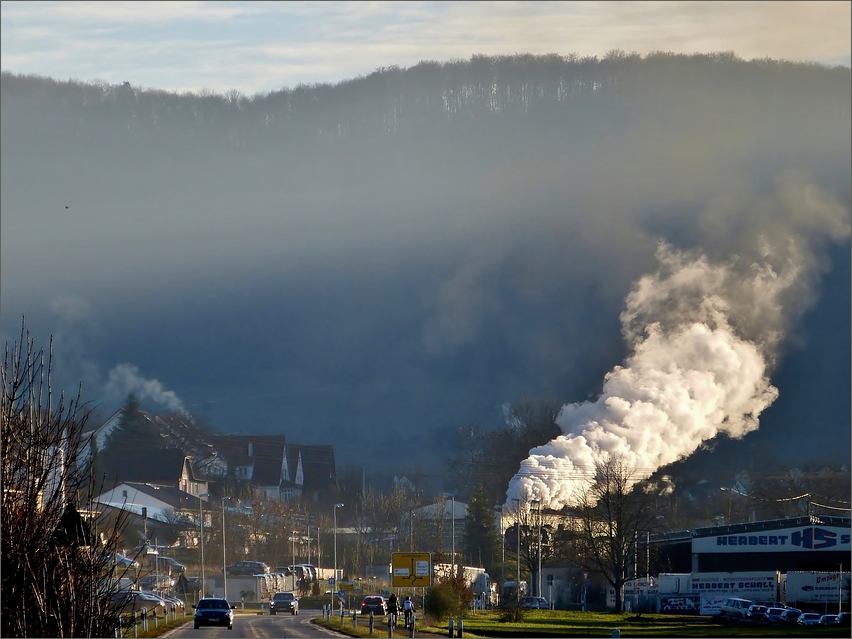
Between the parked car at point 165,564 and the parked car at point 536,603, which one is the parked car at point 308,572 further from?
the parked car at point 536,603

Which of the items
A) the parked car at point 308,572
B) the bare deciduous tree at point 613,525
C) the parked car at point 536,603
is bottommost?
the parked car at point 536,603

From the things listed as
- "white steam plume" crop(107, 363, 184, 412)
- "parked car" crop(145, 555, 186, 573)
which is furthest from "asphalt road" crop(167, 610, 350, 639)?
"white steam plume" crop(107, 363, 184, 412)

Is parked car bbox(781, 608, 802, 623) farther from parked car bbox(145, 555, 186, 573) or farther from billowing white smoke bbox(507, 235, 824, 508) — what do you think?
billowing white smoke bbox(507, 235, 824, 508)

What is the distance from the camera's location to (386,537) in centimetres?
9494

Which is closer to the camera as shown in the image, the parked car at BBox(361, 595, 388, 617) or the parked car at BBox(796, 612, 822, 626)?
the parked car at BBox(796, 612, 822, 626)

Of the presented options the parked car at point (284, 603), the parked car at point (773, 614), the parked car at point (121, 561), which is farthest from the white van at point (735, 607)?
the parked car at point (121, 561)

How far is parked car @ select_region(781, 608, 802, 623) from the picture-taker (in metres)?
52.3

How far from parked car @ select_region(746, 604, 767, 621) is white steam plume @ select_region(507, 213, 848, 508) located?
39070 mm

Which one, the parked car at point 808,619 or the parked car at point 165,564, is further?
the parked car at point 165,564

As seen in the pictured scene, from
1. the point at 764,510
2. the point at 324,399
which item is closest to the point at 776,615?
the point at 764,510

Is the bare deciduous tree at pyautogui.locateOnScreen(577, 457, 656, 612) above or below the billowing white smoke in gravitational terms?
below

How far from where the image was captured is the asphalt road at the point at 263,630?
39156 millimetres

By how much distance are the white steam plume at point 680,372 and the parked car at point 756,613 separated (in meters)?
39.1

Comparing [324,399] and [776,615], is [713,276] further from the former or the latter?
[776,615]
